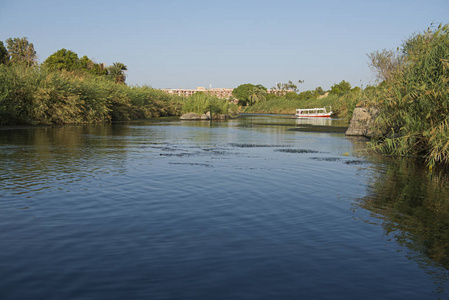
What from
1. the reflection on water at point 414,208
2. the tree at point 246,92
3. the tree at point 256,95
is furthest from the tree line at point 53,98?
the tree at point 246,92

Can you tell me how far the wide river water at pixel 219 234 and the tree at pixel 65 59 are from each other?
273ft

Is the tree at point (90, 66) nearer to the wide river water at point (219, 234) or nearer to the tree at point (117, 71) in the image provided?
the tree at point (117, 71)

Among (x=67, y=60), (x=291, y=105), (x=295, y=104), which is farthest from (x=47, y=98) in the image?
(x=291, y=105)

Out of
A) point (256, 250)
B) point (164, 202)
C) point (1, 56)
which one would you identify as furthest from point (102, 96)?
point (256, 250)

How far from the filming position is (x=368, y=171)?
16219 millimetres

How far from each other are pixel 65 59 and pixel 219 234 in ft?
315

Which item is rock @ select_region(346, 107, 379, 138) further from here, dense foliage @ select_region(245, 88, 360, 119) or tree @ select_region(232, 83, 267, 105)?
tree @ select_region(232, 83, 267, 105)

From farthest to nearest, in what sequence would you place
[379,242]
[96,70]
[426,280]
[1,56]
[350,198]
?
[96,70] < [1,56] < [350,198] < [379,242] < [426,280]

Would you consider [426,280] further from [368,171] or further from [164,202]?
[368,171]

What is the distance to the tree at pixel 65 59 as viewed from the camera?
3639 inches

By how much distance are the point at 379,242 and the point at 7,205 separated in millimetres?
7464

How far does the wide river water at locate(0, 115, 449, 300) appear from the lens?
17.9 ft

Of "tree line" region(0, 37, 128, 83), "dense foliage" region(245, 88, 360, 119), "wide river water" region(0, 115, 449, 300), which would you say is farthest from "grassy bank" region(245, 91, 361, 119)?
"wide river water" region(0, 115, 449, 300)

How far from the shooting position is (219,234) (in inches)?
299
